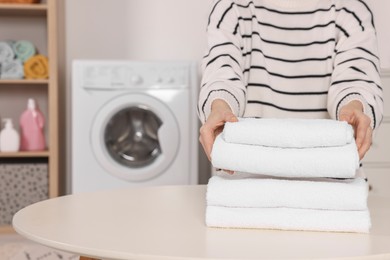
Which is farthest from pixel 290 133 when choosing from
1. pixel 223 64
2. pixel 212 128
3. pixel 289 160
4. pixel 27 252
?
pixel 27 252

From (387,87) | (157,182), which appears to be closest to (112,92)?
(157,182)

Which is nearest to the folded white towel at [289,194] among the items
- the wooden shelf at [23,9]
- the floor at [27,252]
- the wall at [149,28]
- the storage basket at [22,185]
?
the floor at [27,252]

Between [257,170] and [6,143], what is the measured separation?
2.70 metres

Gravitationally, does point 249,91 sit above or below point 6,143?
above

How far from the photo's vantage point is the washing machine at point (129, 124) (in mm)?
3328

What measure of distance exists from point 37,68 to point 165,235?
2729mm

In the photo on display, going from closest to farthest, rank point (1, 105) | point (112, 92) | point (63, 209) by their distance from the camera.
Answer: point (63, 209), point (112, 92), point (1, 105)

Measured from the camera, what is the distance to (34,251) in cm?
295

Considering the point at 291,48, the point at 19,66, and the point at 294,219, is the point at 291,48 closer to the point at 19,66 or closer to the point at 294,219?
the point at 294,219

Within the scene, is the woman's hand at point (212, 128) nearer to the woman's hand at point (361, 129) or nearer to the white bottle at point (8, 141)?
the woman's hand at point (361, 129)

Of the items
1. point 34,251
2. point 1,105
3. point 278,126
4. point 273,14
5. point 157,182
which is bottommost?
point 34,251

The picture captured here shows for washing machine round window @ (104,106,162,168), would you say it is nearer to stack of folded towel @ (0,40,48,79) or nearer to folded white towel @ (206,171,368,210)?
stack of folded towel @ (0,40,48,79)

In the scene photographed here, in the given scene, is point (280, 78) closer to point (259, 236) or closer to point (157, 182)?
point (259, 236)

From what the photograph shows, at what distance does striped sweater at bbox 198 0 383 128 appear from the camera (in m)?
1.57
